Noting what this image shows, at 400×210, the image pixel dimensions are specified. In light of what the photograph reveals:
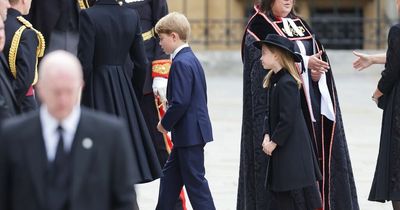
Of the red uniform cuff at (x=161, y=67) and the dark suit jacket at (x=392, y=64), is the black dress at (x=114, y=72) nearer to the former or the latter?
the red uniform cuff at (x=161, y=67)

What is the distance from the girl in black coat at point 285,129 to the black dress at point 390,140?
2.86 ft

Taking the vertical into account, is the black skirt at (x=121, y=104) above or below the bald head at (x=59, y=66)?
below

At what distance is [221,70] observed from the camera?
18859 mm

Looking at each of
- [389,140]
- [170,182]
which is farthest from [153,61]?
[389,140]

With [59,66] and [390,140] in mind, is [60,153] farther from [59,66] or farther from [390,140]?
[390,140]

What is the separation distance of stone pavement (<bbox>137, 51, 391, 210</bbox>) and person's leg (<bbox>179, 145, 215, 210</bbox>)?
3.83ft

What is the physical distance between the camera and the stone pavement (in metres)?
10.3

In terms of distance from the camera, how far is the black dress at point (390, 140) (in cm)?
834

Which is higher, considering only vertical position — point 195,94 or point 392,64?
point 392,64

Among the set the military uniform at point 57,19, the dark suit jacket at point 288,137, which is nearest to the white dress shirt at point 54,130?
the dark suit jacket at point 288,137

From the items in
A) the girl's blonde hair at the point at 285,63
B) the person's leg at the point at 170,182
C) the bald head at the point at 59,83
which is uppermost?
the bald head at the point at 59,83

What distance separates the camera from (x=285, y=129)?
24.5 feet

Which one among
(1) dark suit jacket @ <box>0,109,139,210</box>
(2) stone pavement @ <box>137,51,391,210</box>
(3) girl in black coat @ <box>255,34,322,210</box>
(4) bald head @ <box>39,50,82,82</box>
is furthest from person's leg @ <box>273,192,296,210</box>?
(4) bald head @ <box>39,50,82,82</box>

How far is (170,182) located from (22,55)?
4.85ft
